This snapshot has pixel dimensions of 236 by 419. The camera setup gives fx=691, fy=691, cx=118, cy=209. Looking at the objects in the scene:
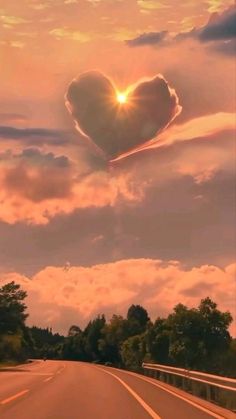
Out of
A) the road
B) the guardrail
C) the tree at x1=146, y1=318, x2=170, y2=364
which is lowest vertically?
the road

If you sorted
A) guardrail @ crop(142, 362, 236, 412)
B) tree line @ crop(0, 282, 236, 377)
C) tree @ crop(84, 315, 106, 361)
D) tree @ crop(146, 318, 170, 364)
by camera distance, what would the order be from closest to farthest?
guardrail @ crop(142, 362, 236, 412) < tree line @ crop(0, 282, 236, 377) < tree @ crop(146, 318, 170, 364) < tree @ crop(84, 315, 106, 361)

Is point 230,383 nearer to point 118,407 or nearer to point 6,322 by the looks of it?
point 118,407

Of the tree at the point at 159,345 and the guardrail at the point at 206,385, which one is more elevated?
the tree at the point at 159,345

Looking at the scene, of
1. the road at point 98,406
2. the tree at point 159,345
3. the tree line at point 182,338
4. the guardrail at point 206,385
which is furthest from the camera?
the tree at point 159,345

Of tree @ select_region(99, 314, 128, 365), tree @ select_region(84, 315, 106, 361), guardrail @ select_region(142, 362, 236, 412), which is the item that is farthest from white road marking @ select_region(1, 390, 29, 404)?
tree @ select_region(84, 315, 106, 361)

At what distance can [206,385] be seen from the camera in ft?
74.2

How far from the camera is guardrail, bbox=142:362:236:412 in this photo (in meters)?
18.9

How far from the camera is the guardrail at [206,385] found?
18859 millimetres

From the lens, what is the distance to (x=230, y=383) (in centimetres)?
1858

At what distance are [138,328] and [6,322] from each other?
74.4 m

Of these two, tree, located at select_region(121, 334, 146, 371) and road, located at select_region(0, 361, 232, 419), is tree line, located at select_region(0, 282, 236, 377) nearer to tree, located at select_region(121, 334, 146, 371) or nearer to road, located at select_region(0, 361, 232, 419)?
tree, located at select_region(121, 334, 146, 371)

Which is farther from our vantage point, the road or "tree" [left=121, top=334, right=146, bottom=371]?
"tree" [left=121, top=334, right=146, bottom=371]

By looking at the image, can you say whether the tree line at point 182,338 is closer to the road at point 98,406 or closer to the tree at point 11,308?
the tree at point 11,308

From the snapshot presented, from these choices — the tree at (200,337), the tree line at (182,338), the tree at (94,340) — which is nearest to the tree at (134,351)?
the tree line at (182,338)
